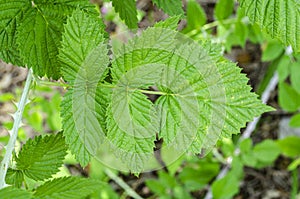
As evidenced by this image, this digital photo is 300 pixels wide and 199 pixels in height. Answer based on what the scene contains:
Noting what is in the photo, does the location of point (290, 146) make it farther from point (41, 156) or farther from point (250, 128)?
point (41, 156)

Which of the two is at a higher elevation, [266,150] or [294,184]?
[266,150]

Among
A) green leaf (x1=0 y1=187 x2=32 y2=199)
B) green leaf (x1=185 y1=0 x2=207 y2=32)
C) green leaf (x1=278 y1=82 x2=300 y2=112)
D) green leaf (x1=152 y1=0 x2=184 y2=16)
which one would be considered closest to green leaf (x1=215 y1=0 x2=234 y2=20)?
green leaf (x1=185 y1=0 x2=207 y2=32)

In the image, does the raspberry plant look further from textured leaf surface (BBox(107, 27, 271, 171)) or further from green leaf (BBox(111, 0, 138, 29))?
green leaf (BBox(111, 0, 138, 29))

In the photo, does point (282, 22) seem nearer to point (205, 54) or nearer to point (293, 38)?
point (293, 38)

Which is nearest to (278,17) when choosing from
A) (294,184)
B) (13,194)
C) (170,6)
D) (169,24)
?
(169,24)

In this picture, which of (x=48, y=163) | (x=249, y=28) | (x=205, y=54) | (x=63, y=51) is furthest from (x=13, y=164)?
(x=249, y=28)
